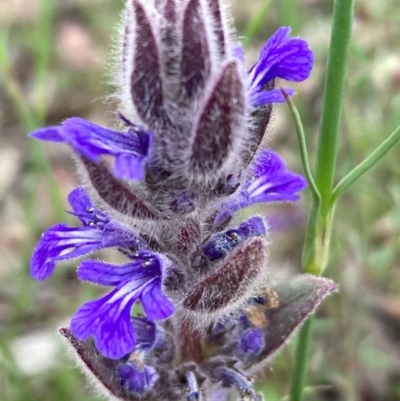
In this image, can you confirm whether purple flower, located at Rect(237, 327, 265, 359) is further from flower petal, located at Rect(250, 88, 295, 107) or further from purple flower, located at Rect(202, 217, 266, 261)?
flower petal, located at Rect(250, 88, 295, 107)

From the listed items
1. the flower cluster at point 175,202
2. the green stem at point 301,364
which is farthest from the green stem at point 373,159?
the green stem at point 301,364

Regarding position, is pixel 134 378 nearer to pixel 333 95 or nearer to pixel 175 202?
pixel 175 202

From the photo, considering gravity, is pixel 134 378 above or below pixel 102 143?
below

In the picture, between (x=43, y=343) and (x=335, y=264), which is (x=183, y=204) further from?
(x=43, y=343)

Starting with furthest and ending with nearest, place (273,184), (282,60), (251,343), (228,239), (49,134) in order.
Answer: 1. (273,184)
2. (251,343)
3. (228,239)
4. (282,60)
5. (49,134)

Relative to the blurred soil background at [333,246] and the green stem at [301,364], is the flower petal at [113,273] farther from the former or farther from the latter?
the blurred soil background at [333,246]

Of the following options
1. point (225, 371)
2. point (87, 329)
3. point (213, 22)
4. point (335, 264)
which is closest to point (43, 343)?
point (335, 264)

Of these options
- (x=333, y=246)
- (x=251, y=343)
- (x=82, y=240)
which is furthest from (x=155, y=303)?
(x=333, y=246)
